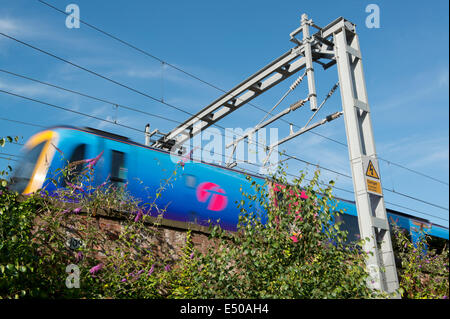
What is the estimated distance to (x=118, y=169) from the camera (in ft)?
30.8

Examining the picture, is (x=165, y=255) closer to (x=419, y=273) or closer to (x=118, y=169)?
(x=118, y=169)

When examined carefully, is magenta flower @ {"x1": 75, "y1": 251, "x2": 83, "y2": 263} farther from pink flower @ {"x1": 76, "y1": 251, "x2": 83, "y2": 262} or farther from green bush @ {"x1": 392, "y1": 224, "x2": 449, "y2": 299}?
green bush @ {"x1": 392, "y1": 224, "x2": 449, "y2": 299}

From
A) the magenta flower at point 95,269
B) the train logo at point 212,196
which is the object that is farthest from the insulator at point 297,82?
A: the magenta flower at point 95,269

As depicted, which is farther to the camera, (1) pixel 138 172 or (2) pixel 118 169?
(1) pixel 138 172

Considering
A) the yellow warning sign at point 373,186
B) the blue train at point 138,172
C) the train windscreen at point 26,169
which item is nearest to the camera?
the yellow warning sign at point 373,186

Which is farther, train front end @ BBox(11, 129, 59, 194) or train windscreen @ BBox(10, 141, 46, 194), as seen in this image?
train windscreen @ BBox(10, 141, 46, 194)

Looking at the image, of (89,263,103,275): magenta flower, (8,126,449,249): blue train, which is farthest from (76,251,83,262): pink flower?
(8,126,449,249): blue train

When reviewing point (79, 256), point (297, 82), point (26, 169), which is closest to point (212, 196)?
point (297, 82)

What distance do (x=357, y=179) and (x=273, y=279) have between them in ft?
10.8

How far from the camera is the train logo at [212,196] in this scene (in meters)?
10.7

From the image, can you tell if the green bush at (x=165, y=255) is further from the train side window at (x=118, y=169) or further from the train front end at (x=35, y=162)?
the train side window at (x=118, y=169)

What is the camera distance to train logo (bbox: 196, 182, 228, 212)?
35.1 feet

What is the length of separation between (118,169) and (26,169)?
1.90m
